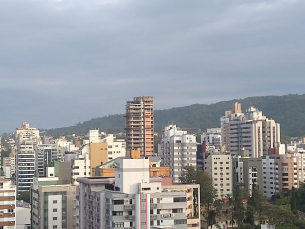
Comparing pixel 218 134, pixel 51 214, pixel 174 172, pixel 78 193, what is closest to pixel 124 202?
pixel 78 193

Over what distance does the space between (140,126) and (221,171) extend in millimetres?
34725

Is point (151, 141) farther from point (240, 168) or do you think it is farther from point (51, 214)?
point (51, 214)

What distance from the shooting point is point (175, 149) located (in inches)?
3310

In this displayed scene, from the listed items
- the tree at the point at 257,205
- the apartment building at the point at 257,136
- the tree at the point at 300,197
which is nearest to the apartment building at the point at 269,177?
the tree at the point at 300,197

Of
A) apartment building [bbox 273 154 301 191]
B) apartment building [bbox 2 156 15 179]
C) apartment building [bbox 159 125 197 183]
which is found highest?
apartment building [bbox 159 125 197 183]

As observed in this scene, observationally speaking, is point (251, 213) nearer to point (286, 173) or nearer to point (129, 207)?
point (129, 207)

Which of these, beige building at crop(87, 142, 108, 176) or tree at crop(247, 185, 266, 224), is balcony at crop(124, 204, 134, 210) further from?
beige building at crop(87, 142, 108, 176)

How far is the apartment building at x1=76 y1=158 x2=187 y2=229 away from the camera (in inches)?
1663

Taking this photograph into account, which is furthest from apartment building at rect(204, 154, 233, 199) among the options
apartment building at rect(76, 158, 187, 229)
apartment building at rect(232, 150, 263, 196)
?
apartment building at rect(76, 158, 187, 229)

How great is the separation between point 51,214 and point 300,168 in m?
40.3

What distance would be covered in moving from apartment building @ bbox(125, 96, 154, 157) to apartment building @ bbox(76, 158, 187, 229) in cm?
6665

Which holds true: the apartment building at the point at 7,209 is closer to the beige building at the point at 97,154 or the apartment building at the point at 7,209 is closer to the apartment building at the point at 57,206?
the apartment building at the point at 57,206

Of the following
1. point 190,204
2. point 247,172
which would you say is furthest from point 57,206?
point 247,172

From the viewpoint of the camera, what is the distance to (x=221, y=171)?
8231 cm
